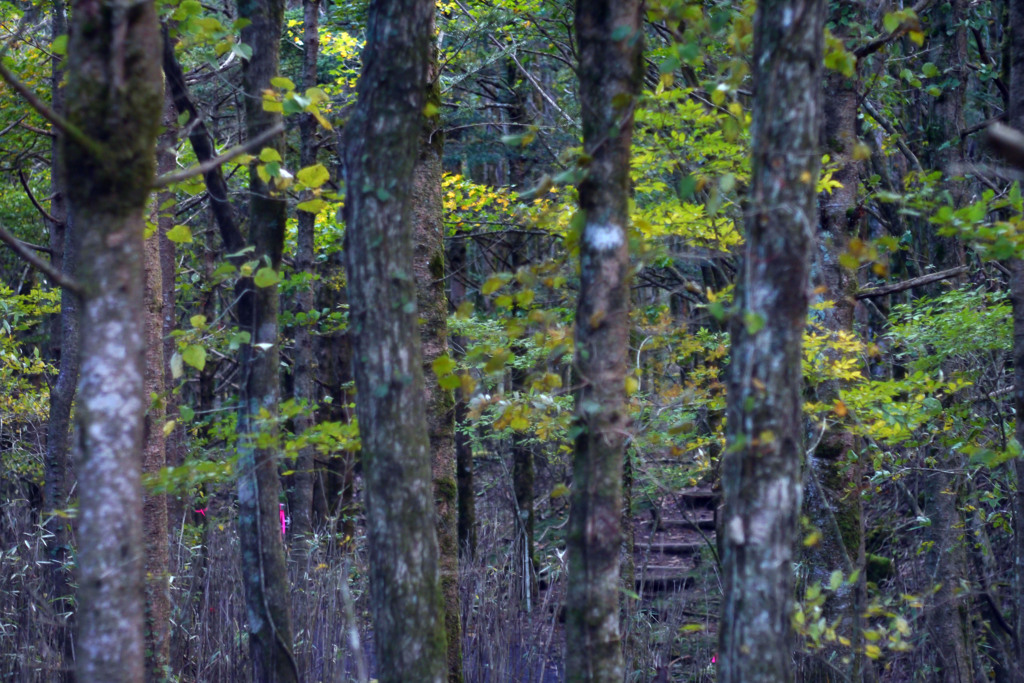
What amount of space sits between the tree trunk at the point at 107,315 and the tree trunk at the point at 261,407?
59.5 inches

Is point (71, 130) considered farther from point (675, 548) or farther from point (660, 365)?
point (675, 548)

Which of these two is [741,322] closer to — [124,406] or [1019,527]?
[124,406]

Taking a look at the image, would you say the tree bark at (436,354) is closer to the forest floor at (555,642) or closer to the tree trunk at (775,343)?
the forest floor at (555,642)

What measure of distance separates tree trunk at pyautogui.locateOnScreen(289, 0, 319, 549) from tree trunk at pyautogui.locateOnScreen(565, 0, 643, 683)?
4.12 meters

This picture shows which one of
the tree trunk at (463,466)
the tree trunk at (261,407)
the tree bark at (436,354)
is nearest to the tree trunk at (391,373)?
the tree trunk at (261,407)

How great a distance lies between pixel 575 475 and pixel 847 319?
9.67ft

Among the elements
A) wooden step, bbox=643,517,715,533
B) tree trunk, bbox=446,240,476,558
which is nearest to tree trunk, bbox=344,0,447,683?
tree trunk, bbox=446,240,476,558

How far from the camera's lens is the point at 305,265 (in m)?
7.33

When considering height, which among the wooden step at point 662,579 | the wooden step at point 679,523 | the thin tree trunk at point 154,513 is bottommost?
the wooden step at point 662,579

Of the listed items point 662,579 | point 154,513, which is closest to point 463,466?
point 662,579

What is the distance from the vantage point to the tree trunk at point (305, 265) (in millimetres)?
7118

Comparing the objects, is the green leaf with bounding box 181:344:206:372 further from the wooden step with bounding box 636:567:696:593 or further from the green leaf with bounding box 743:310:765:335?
the wooden step with bounding box 636:567:696:593

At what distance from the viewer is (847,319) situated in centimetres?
504

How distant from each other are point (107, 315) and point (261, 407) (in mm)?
1581
